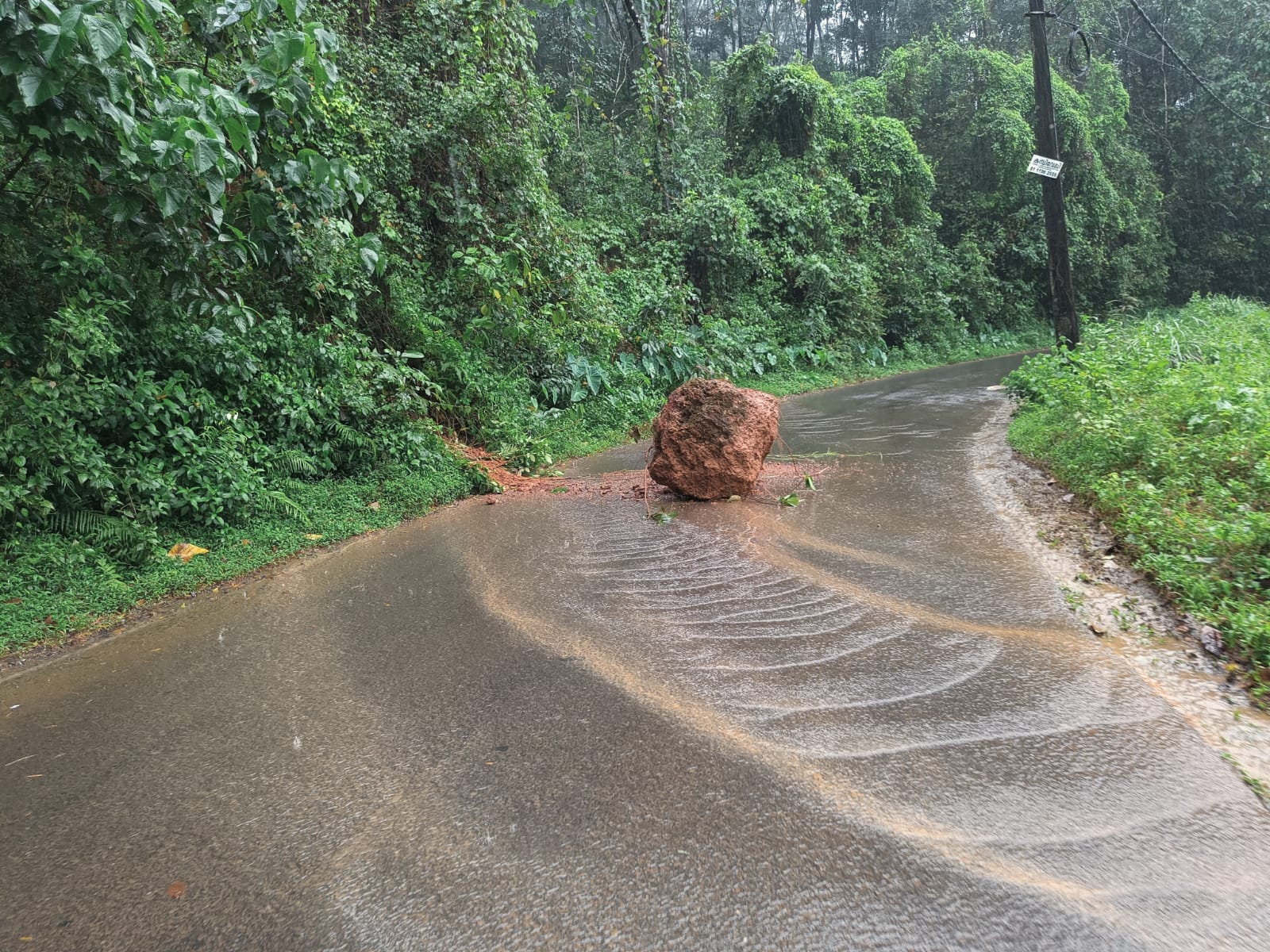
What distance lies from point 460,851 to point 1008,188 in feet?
96.2

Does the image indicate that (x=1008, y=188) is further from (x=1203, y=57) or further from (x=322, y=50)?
(x=322, y=50)

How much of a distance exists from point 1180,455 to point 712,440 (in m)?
3.48

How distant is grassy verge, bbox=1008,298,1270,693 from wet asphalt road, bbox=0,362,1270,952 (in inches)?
26.8

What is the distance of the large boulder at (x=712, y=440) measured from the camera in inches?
271

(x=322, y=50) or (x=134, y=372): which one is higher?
(x=322, y=50)

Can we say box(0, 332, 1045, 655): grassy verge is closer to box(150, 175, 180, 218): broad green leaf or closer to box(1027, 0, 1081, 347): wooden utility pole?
box(150, 175, 180, 218): broad green leaf

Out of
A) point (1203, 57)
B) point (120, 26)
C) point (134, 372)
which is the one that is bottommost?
point (134, 372)

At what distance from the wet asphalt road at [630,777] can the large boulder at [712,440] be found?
1.90 meters

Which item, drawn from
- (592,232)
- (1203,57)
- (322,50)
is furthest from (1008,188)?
(322,50)

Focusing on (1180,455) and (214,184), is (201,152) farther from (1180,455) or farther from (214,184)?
(1180,455)

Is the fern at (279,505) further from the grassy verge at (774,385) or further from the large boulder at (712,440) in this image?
the large boulder at (712,440)

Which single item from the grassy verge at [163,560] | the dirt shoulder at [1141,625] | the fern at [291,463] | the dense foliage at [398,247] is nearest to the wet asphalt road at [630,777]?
the dirt shoulder at [1141,625]

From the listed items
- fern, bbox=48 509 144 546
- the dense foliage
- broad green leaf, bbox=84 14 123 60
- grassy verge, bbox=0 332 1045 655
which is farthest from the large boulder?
broad green leaf, bbox=84 14 123 60

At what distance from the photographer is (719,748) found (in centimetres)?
302
